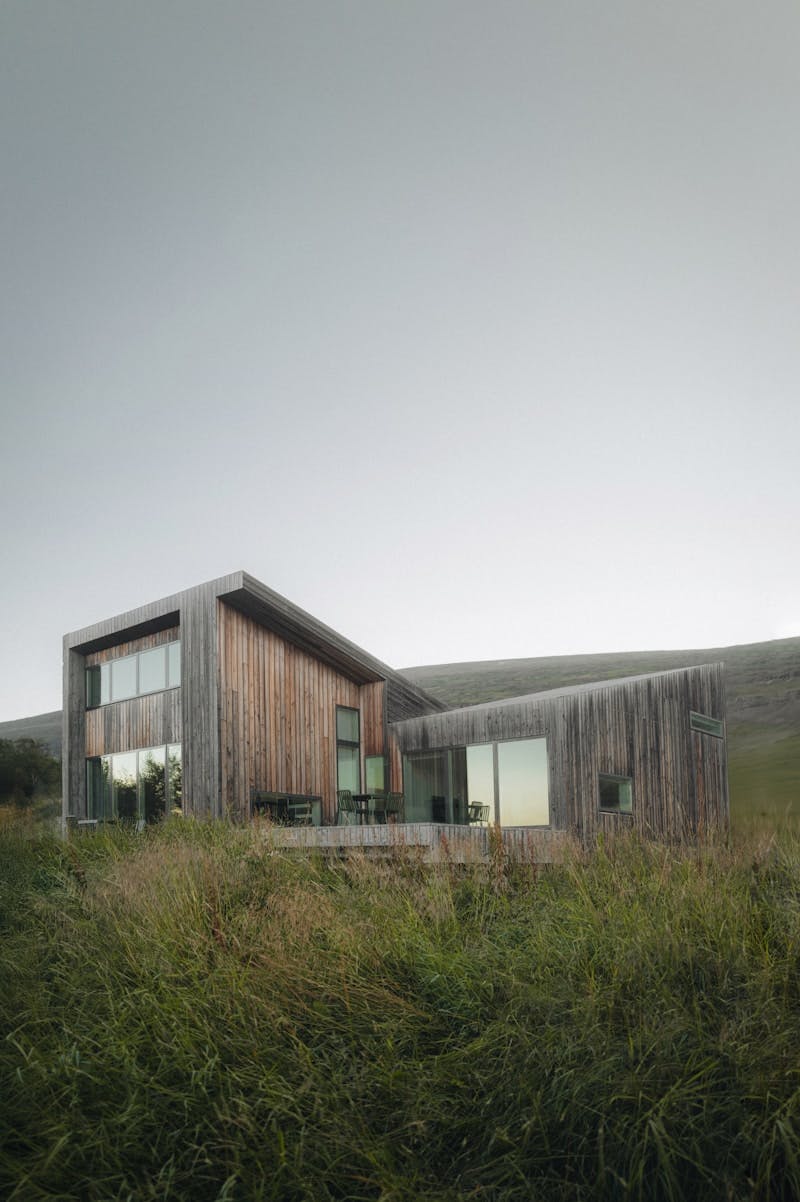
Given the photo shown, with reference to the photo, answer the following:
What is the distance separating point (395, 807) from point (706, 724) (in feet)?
20.7

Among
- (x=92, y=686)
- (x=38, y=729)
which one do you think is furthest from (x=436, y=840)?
(x=38, y=729)

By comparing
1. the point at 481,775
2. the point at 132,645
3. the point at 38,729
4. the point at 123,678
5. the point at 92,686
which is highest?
the point at 132,645

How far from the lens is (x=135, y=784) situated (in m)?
16.4

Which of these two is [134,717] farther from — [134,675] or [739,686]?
[739,686]

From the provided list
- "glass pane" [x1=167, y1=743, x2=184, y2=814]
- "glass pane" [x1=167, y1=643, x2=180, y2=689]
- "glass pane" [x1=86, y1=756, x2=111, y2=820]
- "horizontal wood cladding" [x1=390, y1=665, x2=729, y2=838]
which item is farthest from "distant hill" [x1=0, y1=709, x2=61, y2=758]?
"horizontal wood cladding" [x1=390, y1=665, x2=729, y2=838]

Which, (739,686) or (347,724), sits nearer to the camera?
Result: (347,724)

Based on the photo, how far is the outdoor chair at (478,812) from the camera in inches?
600

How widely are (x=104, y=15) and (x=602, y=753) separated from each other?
42.9ft

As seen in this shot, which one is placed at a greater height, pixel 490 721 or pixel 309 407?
pixel 309 407

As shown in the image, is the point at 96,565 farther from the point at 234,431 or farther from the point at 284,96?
the point at 284,96

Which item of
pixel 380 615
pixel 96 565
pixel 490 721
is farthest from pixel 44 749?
pixel 490 721

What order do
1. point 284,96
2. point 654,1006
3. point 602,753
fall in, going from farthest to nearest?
point 602,753 → point 284,96 → point 654,1006

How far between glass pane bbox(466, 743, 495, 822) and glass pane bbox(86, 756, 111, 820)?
671cm

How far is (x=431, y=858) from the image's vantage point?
8.48 m
